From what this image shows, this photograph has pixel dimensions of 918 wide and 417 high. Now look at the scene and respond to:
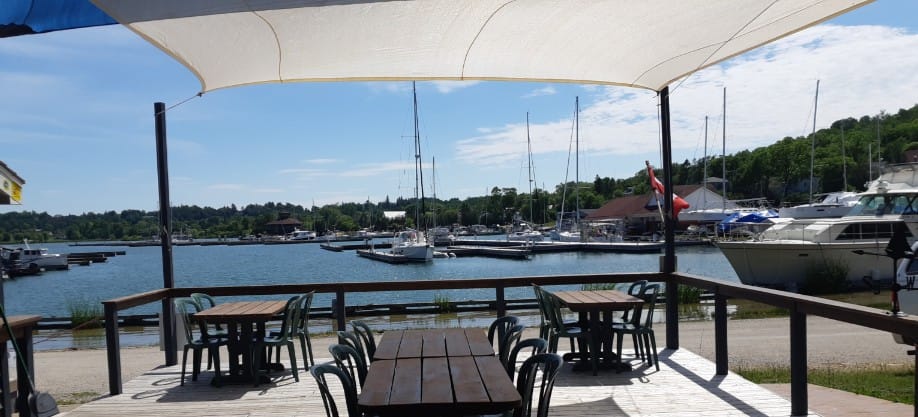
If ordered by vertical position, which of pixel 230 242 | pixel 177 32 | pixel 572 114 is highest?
pixel 572 114

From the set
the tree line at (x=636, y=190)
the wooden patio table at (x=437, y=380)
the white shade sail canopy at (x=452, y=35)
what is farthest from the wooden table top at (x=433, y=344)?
the tree line at (x=636, y=190)

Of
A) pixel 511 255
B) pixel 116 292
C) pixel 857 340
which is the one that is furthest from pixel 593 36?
pixel 511 255

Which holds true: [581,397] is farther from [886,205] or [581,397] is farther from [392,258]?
[392,258]

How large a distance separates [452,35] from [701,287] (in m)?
3.07

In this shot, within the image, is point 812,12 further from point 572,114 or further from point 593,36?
point 572,114

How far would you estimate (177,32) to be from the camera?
3729 mm

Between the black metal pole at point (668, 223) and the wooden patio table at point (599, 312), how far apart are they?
0.97 metres

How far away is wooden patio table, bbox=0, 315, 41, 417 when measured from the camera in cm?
388

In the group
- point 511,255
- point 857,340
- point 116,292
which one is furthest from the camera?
point 511,255

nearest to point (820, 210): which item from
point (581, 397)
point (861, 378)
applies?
point (861, 378)

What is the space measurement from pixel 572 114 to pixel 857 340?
33.4 meters

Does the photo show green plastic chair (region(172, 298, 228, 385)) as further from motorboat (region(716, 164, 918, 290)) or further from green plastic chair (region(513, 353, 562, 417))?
motorboat (region(716, 164, 918, 290))

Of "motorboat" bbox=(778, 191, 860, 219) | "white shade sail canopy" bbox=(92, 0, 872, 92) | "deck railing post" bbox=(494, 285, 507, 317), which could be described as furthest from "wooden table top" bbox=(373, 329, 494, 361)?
"motorboat" bbox=(778, 191, 860, 219)

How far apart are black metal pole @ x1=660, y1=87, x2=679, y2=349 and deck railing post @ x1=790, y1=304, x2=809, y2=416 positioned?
2.06 m
